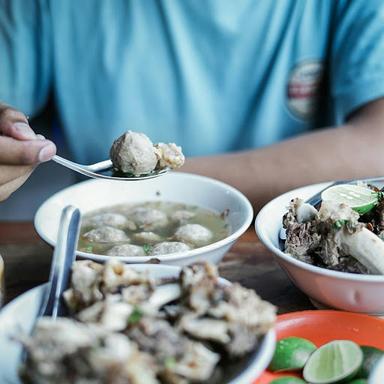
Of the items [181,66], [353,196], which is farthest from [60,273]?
[181,66]

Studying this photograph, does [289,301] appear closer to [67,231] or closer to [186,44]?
[67,231]

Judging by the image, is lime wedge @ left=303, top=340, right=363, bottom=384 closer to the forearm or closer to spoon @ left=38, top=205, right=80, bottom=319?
spoon @ left=38, top=205, right=80, bottom=319

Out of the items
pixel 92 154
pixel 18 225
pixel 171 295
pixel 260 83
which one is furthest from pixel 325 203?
pixel 92 154

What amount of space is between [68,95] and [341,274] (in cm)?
120

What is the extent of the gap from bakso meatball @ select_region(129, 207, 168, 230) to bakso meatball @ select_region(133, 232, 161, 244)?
37 millimetres

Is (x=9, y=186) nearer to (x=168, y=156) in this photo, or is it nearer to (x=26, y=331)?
(x=168, y=156)

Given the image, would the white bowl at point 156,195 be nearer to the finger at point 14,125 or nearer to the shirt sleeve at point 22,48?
the finger at point 14,125

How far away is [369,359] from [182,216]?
503 millimetres

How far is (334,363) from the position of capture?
2.44 feet

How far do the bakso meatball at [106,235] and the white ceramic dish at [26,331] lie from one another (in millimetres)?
324

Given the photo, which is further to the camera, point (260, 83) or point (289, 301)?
point (260, 83)

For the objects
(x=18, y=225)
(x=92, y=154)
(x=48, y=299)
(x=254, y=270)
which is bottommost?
(x=92, y=154)

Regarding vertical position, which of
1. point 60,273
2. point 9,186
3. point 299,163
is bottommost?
point 299,163

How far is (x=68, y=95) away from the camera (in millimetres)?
1785
